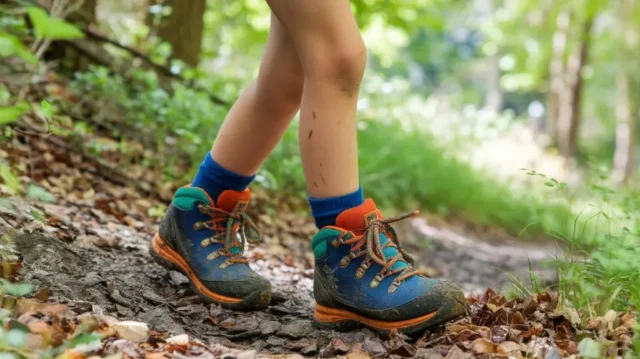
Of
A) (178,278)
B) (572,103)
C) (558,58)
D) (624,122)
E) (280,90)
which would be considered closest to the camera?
(280,90)

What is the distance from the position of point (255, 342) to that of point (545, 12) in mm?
12435

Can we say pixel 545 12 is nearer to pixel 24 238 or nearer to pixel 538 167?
pixel 538 167

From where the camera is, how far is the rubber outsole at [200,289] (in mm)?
1812

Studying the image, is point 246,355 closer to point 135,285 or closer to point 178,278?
point 135,285

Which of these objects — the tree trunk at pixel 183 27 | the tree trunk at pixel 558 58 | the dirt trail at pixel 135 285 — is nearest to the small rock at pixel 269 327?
the dirt trail at pixel 135 285

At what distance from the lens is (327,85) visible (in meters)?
1.58

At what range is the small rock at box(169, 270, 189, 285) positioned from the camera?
2.02 m

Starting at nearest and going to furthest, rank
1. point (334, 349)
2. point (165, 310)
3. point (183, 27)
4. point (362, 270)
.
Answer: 1. point (334, 349)
2. point (362, 270)
3. point (165, 310)
4. point (183, 27)

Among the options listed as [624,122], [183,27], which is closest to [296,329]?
[183,27]

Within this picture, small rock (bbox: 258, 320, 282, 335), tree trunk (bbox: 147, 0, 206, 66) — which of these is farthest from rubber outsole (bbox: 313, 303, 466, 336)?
tree trunk (bbox: 147, 0, 206, 66)

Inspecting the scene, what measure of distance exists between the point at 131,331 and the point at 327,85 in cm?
73

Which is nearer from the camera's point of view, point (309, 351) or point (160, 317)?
point (309, 351)

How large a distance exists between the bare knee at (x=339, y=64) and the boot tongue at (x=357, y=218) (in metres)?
0.29

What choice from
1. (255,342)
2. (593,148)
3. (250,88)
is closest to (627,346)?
(255,342)
